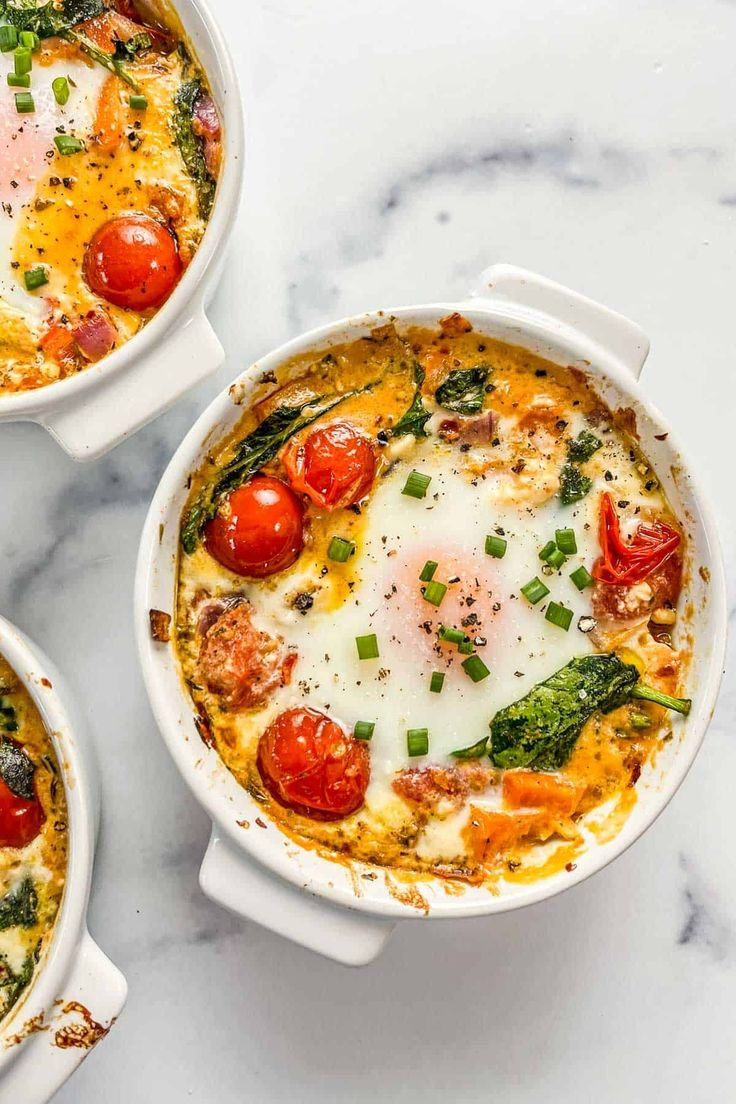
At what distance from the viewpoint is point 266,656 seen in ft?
9.16

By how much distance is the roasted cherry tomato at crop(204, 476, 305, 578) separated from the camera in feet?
8.91

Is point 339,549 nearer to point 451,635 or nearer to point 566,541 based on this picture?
point 451,635

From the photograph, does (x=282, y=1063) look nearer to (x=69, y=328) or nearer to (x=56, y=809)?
(x=56, y=809)

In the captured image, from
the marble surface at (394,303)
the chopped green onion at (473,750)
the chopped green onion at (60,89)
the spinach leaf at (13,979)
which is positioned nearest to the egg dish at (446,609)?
the chopped green onion at (473,750)

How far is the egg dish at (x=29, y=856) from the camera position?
287 cm

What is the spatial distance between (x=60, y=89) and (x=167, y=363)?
802 millimetres

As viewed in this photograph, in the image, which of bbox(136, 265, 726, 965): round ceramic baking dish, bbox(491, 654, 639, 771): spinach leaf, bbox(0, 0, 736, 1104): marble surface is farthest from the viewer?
bbox(0, 0, 736, 1104): marble surface

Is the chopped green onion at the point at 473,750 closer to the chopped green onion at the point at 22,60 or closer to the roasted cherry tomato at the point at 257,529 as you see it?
the roasted cherry tomato at the point at 257,529

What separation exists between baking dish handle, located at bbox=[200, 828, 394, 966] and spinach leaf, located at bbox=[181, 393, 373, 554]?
0.81 metres

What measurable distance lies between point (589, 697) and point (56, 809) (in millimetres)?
1424

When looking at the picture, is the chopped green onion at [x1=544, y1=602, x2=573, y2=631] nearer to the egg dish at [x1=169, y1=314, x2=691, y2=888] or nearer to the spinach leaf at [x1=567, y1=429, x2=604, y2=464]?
the egg dish at [x1=169, y1=314, x2=691, y2=888]

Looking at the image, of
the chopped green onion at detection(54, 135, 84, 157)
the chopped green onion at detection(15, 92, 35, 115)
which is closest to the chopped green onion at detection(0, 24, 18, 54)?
the chopped green onion at detection(15, 92, 35, 115)

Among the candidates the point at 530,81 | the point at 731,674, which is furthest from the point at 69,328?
the point at 731,674

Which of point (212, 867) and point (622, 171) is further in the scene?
point (622, 171)
